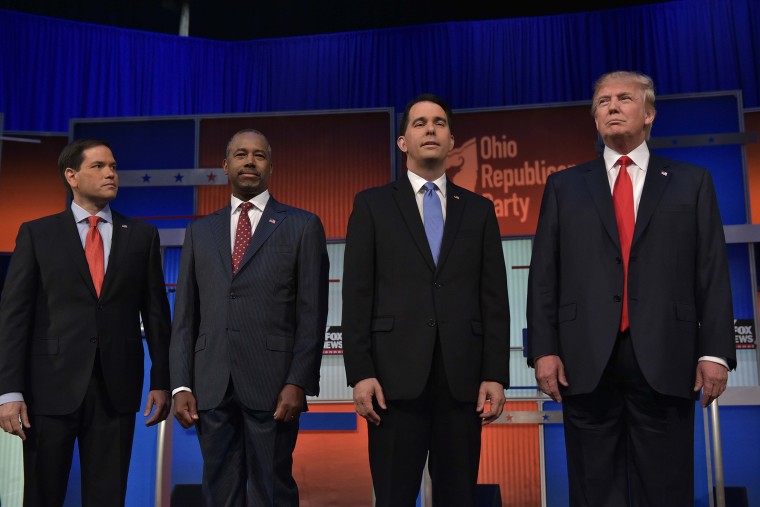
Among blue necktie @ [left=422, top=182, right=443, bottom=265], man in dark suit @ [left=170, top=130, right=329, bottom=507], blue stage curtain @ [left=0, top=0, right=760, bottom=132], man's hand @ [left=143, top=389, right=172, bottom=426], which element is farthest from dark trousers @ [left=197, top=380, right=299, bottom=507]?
blue stage curtain @ [left=0, top=0, right=760, bottom=132]

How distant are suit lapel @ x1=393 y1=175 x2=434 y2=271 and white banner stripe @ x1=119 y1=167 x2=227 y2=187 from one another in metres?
2.09

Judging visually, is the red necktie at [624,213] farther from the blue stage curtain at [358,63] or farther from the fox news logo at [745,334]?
the blue stage curtain at [358,63]

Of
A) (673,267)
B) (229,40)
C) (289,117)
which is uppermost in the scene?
(229,40)

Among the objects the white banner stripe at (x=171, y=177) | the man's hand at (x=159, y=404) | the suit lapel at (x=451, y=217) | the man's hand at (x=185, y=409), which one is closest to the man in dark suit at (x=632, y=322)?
the suit lapel at (x=451, y=217)

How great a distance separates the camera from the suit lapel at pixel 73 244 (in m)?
2.51

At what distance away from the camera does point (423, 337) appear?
2.12 metres

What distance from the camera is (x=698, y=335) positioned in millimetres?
2096

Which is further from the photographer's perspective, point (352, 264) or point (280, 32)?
point (280, 32)

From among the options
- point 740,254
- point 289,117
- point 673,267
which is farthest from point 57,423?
point 740,254

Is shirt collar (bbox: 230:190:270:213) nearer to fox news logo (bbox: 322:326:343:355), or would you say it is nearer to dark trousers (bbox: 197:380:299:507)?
dark trousers (bbox: 197:380:299:507)

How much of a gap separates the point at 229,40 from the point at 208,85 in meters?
0.72

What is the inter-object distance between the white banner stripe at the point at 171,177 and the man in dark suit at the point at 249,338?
1.74 m

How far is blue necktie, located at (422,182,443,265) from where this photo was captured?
2.24m

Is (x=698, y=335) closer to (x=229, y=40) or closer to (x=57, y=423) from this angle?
(x=57, y=423)
